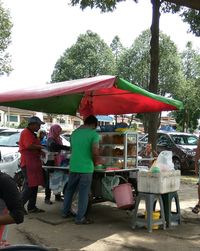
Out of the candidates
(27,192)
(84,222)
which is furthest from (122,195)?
(27,192)

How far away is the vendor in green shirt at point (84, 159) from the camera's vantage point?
7.23 metres

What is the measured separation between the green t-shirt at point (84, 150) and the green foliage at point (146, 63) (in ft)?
110

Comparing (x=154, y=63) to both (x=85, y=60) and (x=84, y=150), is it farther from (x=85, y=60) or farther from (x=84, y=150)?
(x=85, y=60)

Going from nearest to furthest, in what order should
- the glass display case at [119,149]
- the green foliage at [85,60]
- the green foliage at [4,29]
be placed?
the glass display case at [119,149]
the green foliage at [4,29]
the green foliage at [85,60]

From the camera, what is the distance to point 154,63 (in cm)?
1316

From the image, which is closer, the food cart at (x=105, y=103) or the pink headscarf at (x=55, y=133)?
the food cart at (x=105, y=103)

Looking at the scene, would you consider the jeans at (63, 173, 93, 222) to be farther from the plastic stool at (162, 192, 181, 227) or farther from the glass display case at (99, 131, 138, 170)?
the plastic stool at (162, 192, 181, 227)

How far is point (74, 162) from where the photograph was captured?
7348mm

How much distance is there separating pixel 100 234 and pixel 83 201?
0.73m

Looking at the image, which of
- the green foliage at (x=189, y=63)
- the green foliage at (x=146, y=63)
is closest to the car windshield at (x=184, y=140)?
the green foliage at (x=146, y=63)

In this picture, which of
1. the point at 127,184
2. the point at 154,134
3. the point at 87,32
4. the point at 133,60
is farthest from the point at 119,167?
the point at 87,32

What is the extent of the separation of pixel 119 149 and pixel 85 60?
145ft

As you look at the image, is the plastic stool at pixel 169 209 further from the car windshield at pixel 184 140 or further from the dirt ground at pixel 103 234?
the car windshield at pixel 184 140

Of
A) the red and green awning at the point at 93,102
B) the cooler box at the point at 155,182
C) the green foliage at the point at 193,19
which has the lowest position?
the cooler box at the point at 155,182
